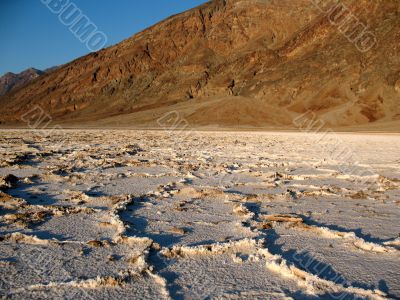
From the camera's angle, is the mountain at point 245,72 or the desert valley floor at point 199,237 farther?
the mountain at point 245,72

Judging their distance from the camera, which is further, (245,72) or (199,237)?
(245,72)

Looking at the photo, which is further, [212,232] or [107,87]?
[107,87]

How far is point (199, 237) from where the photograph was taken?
3.76 m

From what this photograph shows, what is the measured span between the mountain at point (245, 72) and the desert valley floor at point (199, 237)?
30.0 m

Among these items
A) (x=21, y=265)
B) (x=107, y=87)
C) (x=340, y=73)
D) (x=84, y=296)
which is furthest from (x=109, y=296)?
(x=107, y=87)

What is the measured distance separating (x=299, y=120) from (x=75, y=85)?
42039 mm

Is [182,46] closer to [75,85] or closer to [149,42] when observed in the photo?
[149,42]

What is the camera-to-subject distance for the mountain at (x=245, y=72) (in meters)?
41.1

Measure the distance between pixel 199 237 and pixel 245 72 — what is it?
50893 millimetres

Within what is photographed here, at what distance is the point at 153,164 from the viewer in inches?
351

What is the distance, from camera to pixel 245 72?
53.2 meters

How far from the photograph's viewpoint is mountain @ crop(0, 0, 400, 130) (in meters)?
41.1

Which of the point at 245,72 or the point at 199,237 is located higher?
the point at 245,72

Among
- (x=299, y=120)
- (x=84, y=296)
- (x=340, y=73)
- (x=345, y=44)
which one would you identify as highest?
(x=345, y=44)
